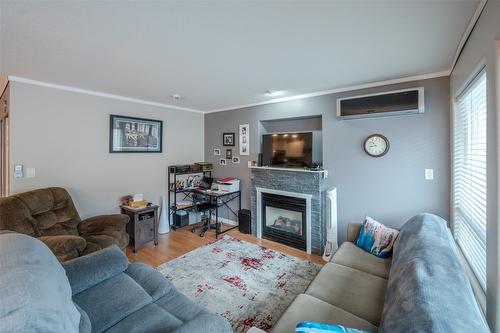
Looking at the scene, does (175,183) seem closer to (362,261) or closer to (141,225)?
(141,225)

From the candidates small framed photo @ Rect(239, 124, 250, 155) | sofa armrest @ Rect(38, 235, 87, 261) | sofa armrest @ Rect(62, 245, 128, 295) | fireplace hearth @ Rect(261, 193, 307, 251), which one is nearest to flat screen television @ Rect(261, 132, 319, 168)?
small framed photo @ Rect(239, 124, 250, 155)

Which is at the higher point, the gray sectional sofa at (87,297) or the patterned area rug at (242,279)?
the gray sectional sofa at (87,297)

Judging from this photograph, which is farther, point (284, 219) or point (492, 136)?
point (284, 219)

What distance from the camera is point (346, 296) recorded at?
5.05 feet

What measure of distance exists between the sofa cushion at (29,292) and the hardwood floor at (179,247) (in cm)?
199

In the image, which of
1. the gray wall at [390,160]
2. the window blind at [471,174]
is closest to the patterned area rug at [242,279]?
the gray wall at [390,160]

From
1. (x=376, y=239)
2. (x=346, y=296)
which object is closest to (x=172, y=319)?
(x=346, y=296)

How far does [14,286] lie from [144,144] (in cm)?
329

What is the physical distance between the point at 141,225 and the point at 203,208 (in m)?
1.03

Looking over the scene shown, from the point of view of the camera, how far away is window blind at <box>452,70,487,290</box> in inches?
58.9

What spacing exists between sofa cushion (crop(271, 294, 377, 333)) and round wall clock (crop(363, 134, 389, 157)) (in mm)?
2050

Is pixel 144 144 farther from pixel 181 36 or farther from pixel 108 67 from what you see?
pixel 181 36

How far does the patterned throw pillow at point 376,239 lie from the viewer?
2127 millimetres

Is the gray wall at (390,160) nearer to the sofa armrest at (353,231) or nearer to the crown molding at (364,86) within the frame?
the crown molding at (364,86)
